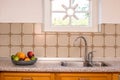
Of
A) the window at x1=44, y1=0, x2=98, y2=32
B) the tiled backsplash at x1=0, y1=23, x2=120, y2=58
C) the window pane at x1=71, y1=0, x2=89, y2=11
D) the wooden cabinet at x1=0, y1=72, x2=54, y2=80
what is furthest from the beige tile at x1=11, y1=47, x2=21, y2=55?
the window pane at x1=71, y1=0, x2=89, y2=11

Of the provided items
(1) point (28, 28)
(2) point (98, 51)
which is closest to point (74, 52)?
(2) point (98, 51)

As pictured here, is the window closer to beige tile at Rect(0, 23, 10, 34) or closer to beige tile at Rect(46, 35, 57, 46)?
beige tile at Rect(46, 35, 57, 46)

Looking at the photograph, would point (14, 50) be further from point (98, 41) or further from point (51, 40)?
point (98, 41)

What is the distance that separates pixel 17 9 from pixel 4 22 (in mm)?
223

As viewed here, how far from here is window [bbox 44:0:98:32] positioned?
3.21 metres

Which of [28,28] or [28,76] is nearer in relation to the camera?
[28,76]

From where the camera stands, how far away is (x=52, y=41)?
125 inches

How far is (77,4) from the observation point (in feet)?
10.7

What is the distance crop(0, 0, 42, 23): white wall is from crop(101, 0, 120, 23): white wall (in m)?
0.78

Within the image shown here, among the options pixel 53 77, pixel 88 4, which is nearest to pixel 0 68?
pixel 53 77

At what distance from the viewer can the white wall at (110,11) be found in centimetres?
314

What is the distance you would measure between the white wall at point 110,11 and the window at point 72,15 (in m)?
0.12

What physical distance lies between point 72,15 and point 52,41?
0.42 metres

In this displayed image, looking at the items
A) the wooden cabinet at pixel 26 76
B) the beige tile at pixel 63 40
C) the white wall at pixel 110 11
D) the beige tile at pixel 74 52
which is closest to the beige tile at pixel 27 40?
the beige tile at pixel 63 40
